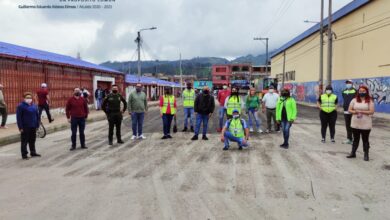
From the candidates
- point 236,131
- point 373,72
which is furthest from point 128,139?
point 373,72

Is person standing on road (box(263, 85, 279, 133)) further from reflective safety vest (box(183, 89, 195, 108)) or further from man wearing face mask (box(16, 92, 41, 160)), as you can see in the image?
man wearing face mask (box(16, 92, 41, 160))

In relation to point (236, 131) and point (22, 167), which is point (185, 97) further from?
point (22, 167)

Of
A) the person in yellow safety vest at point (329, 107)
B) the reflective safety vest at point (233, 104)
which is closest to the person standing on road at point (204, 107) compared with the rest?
the reflective safety vest at point (233, 104)

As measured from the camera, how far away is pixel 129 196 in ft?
18.4

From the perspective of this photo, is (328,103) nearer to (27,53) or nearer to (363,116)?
(363,116)

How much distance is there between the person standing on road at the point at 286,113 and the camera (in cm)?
989

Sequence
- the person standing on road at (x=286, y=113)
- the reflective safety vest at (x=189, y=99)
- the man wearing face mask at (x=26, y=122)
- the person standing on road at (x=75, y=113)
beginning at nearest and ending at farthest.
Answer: the man wearing face mask at (x=26, y=122) → the person standing on road at (x=286, y=113) → the person standing on road at (x=75, y=113) → the reflective safety vest at (x=189, y=99)

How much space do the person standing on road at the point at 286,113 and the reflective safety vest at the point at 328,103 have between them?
4.70 feet

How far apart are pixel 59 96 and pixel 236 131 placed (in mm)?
15452

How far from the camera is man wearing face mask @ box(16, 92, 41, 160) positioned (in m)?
8.75

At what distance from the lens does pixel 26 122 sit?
882cm

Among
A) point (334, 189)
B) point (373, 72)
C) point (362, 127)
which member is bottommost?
point (334, 189)

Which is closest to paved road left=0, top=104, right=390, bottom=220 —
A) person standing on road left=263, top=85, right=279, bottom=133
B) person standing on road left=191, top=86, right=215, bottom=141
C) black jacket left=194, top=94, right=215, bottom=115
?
person standing on road left=191, top=86, right=215, bottom=141

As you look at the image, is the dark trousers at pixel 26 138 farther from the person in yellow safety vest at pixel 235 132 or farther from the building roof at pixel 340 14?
the building roof at pixel 340 14
